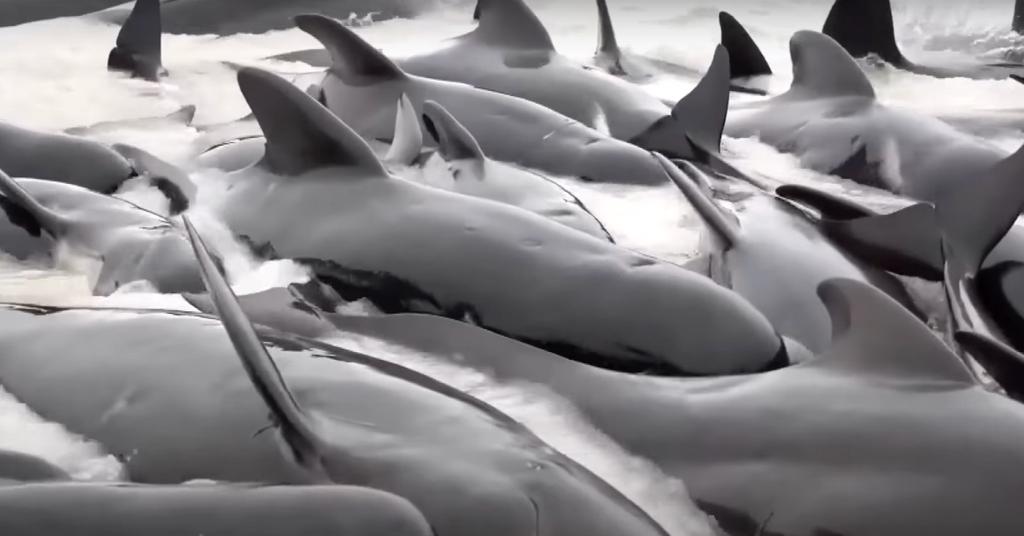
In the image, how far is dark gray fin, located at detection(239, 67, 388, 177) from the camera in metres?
2.20

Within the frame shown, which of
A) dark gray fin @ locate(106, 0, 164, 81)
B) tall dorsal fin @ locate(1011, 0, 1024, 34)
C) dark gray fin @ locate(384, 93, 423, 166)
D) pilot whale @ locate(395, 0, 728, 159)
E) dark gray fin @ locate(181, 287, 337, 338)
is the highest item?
dark gray fin @ locate(181, 287, 337, 338)

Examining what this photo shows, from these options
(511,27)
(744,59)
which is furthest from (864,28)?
(511,27)

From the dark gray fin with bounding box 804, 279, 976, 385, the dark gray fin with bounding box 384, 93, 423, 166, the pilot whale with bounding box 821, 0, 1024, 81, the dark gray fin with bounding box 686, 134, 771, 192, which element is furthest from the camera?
the pilot whale with bounding box 821, 0, 1024, 81

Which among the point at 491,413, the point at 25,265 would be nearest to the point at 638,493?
the point at 491,413

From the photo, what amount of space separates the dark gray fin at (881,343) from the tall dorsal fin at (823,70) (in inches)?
83.8

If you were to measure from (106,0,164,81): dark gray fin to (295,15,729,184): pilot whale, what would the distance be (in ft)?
6.50

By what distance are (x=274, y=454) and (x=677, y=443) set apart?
0.51 metres

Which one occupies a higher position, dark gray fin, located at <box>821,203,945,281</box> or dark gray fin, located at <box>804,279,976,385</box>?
dark gray fin, located at <box>804,279,976,385</box>

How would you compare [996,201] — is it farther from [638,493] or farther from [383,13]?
[383,13]

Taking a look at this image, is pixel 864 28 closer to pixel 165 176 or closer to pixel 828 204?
pixel 828 204

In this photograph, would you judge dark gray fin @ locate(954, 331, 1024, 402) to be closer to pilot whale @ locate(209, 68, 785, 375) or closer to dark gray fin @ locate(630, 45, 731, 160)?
pilot whale @ locate(209, 68, 785, 375)

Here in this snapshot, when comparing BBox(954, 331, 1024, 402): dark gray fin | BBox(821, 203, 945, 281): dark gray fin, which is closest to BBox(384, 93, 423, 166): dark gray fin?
BBox(821, 203, 945, 281): dark gray fin

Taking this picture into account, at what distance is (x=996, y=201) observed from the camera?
2113mm

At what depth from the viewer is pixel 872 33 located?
539 centimetres
